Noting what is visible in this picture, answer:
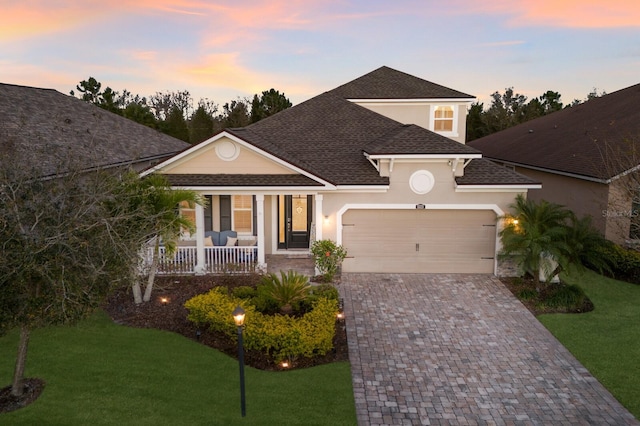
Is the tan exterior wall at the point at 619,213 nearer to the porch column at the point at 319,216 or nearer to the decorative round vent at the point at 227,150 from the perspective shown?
the porch column at the point at 319,216

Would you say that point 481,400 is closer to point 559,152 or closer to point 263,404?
point 263,404

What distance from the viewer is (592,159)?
16984 mm

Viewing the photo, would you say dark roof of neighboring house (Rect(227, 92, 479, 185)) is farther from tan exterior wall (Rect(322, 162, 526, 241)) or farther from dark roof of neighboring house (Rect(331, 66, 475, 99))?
dark roof of neighboring house (Rect(331, 66, 475, 99))

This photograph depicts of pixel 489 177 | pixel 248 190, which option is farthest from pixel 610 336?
pixel 248 190

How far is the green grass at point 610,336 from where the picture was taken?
27.3 feet

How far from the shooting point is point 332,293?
38.1 feet

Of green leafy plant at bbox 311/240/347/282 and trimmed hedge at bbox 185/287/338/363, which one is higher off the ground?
green leafy plant at bbox 311/240/347/282

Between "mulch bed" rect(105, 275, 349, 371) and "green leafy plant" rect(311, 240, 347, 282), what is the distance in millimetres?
2137

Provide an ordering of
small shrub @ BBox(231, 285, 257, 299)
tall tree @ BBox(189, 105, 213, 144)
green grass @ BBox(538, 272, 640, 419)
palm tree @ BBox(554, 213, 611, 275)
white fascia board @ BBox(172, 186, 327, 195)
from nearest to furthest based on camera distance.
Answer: green grass @ BBox(538, 272, 640, 419) → small shrub @ BBox(231, 285, 257, 299) → palm tree @ BBox(554, 213, 611, 275) → white fascia board @ BBox(172, 186, 327, 195) → tall tree @ BBox(189, 105, 213, 144)

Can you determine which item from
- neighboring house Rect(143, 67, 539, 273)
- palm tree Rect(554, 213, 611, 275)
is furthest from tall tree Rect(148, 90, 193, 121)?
palm tree Rect(554, 213, 611, 275)

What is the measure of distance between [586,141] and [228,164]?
52.5 feet

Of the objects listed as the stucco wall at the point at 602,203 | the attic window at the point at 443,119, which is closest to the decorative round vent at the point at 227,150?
the attic window at the point at 443,119

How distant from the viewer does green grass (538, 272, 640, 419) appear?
8312mm

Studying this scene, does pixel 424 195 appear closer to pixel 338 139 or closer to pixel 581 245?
pixel 581 245
